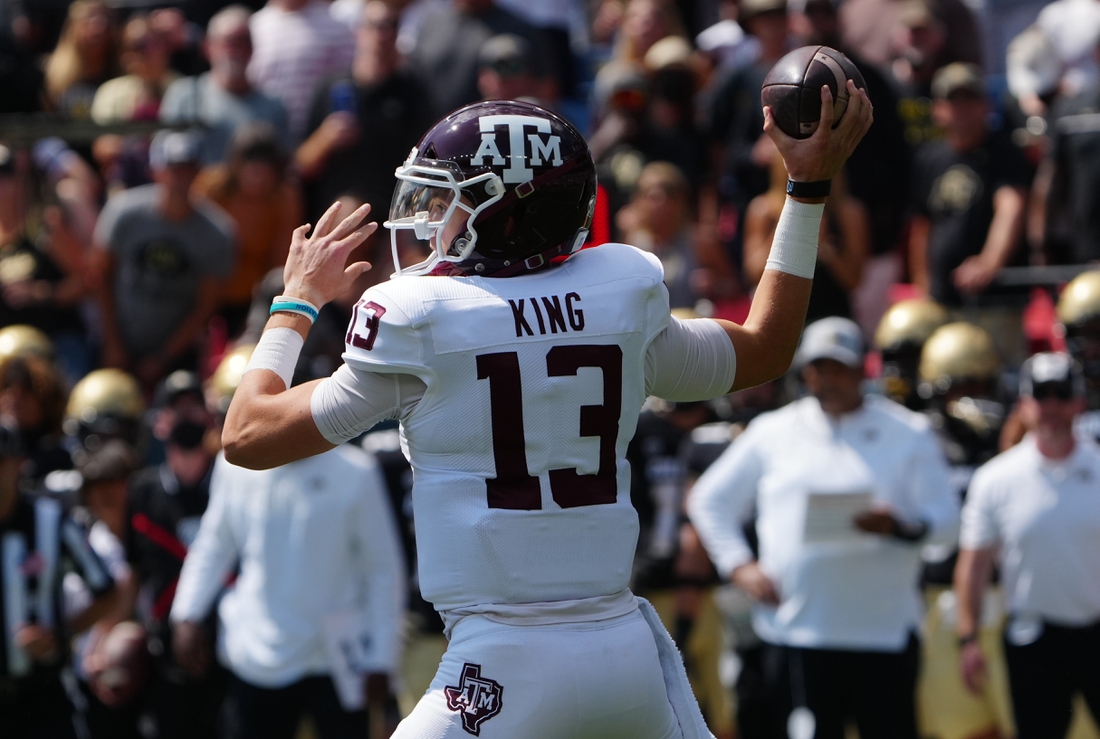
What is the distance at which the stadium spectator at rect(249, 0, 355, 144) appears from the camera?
10.5m

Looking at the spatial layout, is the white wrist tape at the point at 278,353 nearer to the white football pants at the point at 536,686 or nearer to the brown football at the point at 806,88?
the white football pants at the point at 536,686

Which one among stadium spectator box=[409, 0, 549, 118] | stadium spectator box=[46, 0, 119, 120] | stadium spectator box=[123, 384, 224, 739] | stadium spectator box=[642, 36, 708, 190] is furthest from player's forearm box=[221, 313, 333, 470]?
stadium spectator box=[46, 0, 119, 120]

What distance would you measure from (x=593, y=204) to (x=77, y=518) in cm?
511

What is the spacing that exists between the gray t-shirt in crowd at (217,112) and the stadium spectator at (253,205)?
8.7 inches

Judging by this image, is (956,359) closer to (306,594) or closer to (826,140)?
(306,594)

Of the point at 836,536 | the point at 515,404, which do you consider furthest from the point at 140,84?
the point at 515,404

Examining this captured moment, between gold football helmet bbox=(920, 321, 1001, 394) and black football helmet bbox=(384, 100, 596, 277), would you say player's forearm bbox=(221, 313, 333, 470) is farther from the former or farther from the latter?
gold football helmet bbox=(920, 321, 1001, 394)

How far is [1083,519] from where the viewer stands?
22.7ft

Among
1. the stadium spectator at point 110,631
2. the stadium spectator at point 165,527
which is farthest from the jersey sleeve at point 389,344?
the stadium spectator at point 165,527

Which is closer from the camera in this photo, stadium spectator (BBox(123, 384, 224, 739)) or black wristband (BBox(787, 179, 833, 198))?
black wristband (BBox(787, 179, 833, 198))

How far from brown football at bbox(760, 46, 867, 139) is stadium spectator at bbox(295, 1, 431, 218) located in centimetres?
636

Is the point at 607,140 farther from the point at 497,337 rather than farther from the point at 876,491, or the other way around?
the point at 497,337

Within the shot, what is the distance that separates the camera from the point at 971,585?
714 cm

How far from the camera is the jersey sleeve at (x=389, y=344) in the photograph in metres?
3.20
